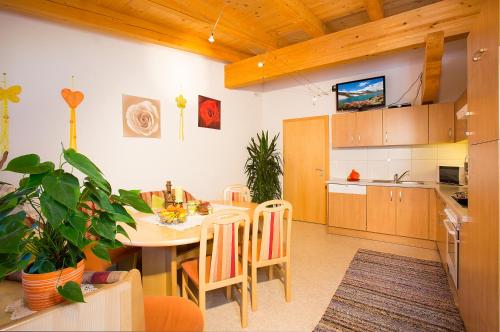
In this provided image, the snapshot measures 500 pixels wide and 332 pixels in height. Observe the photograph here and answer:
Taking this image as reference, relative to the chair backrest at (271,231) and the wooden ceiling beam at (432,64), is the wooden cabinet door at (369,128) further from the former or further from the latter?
the chair backrest at (271,231)

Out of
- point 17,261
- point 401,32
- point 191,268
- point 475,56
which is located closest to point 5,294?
point 17,261

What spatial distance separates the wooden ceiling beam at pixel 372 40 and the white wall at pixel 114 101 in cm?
111

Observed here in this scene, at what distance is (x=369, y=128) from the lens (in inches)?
164

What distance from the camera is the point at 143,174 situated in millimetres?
3570

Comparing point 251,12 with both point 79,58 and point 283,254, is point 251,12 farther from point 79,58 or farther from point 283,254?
point 283,254

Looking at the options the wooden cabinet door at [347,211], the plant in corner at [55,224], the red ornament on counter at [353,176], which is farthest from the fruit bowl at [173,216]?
the red ornament on counter at [353,176]

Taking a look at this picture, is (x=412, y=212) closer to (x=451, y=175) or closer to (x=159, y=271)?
(x=451, y=175)

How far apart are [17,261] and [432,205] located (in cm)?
420

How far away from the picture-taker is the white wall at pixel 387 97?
3824 mm

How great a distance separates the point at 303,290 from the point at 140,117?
9.55 feet

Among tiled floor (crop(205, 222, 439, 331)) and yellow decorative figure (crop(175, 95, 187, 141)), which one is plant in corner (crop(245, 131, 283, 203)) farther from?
yellow decorative figure (crop(175, 95, 187, 141))

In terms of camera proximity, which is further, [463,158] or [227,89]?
[227,89]

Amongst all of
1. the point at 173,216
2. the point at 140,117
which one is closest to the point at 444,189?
the point at 173,216

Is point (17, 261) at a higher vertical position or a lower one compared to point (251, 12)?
lower
